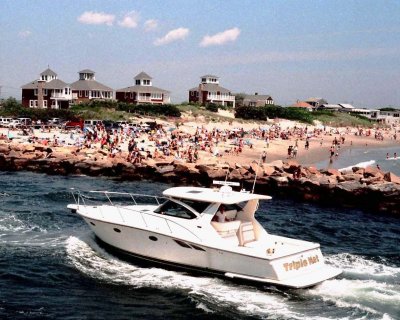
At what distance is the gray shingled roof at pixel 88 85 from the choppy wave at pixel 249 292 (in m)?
82.2

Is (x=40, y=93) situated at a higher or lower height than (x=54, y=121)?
higher

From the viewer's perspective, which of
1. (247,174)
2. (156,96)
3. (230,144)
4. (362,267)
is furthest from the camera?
(156,96)

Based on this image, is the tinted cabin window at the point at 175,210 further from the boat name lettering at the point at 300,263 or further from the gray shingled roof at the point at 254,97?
the gray shingled roof at the point at 254,97

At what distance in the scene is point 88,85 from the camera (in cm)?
9900

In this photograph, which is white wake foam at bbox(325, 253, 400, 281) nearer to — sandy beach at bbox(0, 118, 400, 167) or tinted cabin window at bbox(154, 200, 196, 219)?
tinted cabin window at bbox(154, 200, 196, 219)

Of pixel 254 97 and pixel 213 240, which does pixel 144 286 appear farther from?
pixel 254 97

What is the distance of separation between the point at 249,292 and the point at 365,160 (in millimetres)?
48566

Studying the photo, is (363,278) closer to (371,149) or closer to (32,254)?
(32,254)

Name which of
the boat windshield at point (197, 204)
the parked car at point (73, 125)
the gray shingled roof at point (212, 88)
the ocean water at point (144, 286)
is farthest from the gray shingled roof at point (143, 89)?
the boat windshield at point (197, 204)

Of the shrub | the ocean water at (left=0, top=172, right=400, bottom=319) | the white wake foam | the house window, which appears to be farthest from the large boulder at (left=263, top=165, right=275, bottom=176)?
the house window

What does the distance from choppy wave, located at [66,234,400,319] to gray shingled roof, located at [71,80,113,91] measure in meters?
82.2

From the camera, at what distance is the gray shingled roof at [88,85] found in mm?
98188

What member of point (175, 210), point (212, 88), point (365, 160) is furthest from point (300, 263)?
point (212, 88)

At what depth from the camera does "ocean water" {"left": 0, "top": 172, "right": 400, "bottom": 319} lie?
14.8 metres
